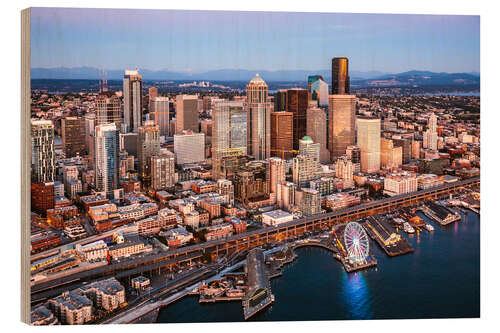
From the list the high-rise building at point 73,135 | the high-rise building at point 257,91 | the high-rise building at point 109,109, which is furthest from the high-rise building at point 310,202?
the high-rise building at point 73,135

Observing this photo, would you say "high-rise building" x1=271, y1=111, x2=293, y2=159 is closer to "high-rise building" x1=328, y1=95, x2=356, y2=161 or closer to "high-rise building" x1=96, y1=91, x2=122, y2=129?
"high-rise building" x1=328, y1=95, x2=356, y2=161

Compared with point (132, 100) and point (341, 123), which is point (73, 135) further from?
point (341, 123)

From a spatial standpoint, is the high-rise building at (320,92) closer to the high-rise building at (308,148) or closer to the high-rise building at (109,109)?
the high-rise building at (308,148)

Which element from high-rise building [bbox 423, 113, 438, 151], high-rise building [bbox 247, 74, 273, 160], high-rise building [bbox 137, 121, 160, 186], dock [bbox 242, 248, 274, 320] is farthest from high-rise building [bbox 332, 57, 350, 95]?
high-rise building [bbox 137, 121, 160, 186]

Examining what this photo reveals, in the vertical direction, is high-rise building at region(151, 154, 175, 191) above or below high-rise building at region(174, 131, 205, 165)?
below

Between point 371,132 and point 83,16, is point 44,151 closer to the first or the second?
point 83,16

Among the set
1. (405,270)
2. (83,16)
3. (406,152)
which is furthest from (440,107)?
(83,16)

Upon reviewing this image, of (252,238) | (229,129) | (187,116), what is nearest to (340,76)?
(229,129)
